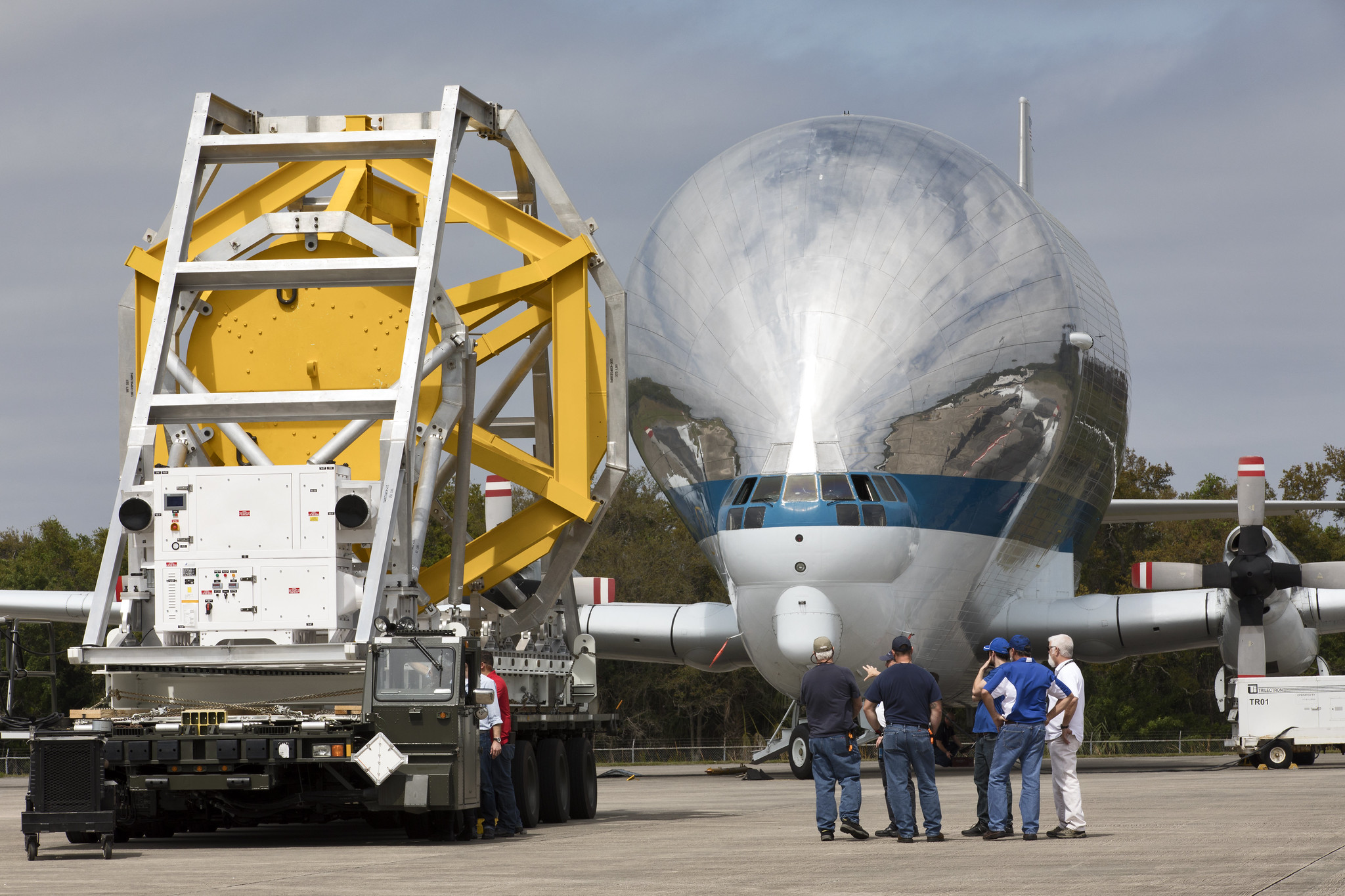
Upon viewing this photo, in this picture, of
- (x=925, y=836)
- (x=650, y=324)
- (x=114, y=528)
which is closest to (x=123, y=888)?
(x=114, y=528)

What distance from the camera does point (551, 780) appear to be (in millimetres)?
15516

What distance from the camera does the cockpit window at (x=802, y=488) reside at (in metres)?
21.7

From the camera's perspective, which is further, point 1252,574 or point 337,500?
point 1252,574

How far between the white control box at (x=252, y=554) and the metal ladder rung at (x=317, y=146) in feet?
11.0

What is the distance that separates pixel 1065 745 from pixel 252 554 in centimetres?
622

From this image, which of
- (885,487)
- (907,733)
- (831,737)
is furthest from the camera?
(885,487)

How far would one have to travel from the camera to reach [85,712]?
490 inches

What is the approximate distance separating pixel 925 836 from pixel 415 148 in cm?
738

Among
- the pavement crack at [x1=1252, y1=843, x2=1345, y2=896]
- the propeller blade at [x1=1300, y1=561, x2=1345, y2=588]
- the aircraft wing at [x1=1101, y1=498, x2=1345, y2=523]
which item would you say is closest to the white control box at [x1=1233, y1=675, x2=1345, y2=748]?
the propeller blade at [x1=1300, y1=561, x2=1345, y2=588]

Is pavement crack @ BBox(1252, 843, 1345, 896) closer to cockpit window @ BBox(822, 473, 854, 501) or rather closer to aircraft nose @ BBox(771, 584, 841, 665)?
aircraft nose @ BBox(771, 584, 841, 665)

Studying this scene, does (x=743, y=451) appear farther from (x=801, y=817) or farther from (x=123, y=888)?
(x=123, y=888)

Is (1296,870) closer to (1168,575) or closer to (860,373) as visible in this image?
(860,373)

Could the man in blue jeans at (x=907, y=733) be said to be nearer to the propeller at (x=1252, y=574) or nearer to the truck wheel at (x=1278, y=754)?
the propeller at (x=1252, y=574)

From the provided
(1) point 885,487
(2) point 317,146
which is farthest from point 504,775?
(1) point 885,487
